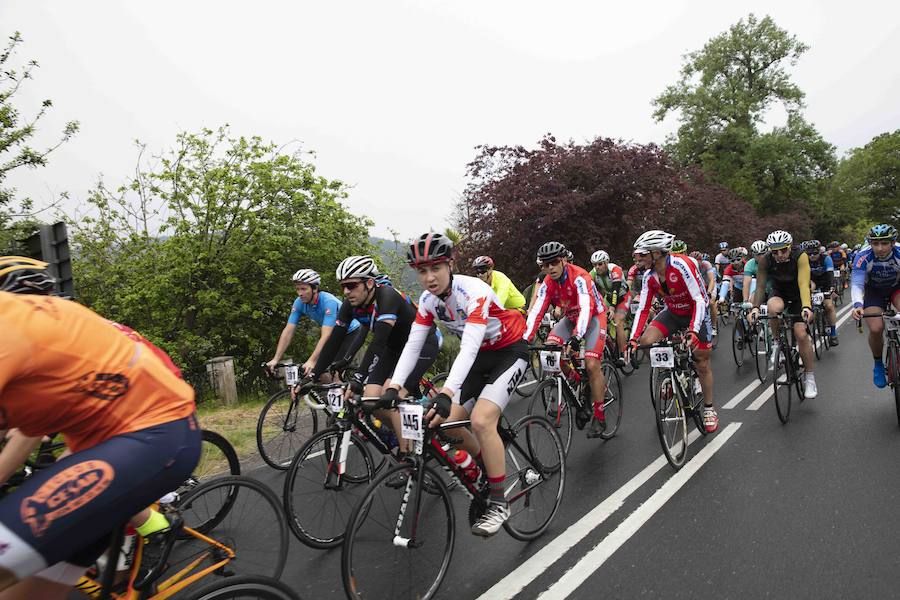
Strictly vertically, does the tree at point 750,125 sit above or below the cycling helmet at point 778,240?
above

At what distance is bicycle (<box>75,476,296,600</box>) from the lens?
2137 mm

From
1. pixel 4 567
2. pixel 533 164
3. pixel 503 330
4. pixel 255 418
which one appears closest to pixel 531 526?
pixel 503 330

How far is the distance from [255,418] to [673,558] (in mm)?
6396

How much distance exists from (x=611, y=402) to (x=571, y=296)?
4.20 feet

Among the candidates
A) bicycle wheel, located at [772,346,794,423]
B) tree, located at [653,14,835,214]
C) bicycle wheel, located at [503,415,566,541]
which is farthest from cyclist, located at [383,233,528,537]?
tree, located at [653,14,835,214]

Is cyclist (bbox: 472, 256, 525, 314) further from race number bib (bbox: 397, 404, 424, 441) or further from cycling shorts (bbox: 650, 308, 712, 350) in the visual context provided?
race number bib (bbox: 397, 404, 424, 441)

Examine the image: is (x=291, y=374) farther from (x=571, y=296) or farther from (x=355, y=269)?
(x=571, y=296)

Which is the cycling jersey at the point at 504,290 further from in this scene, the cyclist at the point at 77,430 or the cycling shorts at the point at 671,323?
the cyclist at the point at 77,430

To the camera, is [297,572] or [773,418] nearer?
[297,572]

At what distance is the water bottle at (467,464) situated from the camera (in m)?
3.56

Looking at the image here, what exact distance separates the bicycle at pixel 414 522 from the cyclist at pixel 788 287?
15.6 ft

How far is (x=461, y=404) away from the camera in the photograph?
3.97 meters

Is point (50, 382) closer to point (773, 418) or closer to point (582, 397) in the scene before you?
point (582, 397)

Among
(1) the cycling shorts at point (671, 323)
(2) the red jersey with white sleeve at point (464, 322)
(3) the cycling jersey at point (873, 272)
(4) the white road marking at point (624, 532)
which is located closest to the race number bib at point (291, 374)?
(2) the red jersey with white sleeve at point (464, 322)
